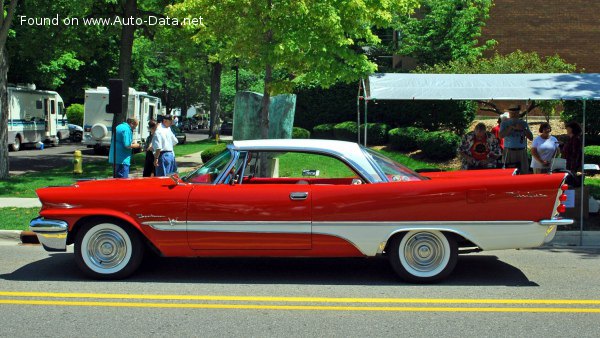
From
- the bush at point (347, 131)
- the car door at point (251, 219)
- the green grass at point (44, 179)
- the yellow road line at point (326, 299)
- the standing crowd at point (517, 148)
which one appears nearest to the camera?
the yellow road line at point (326, 299)

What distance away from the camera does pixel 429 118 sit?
2314 cm

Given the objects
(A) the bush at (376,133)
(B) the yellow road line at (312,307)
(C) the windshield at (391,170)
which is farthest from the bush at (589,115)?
(B) the yellow road line at (312,307)

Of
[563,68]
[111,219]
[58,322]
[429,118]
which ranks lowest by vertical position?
[58,322]

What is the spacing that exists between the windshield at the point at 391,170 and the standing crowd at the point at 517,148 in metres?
4.17

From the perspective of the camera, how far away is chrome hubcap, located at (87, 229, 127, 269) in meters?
7.20

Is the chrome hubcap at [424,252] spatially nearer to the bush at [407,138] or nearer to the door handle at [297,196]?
the door handle at [297,196]

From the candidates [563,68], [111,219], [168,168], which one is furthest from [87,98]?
[111,219]

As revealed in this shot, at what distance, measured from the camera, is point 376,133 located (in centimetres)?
2492

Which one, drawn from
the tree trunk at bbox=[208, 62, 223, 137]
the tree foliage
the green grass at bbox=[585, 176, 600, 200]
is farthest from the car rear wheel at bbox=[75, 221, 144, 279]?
the tree trunk at bbox=[208, 62, 223, 137]

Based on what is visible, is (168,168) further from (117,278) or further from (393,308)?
(393,308)

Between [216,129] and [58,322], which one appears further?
[216,129]

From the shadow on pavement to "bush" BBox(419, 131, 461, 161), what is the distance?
38.4 feet

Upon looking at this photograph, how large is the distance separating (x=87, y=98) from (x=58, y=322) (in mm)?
24060

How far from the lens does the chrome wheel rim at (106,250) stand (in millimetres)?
7191
